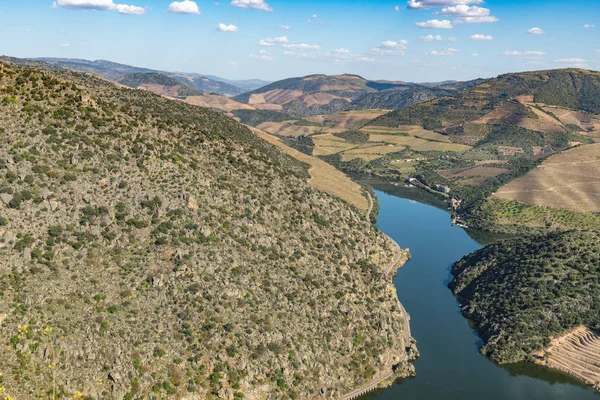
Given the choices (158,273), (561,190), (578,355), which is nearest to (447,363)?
(578,355)

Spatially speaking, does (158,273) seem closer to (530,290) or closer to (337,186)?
(530,290)

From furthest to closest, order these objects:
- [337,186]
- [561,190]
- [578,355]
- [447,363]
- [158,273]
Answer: [561,190], [337,186], [578,355], [447,363], [158,273]

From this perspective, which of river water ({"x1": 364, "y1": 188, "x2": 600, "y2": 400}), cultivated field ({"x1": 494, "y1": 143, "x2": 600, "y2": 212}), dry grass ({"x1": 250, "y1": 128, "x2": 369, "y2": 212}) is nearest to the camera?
river water ({"x1": 364, "y1": 188, "x2": 600, "y2": 400})

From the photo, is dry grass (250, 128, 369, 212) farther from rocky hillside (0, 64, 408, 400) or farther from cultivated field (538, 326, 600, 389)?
cultivated field (538, 326, 600, 389)

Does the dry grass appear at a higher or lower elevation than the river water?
higher

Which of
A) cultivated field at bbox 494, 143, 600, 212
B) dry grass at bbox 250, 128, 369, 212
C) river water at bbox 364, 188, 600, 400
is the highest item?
cultivated field at bbox 494, 143, 600, 212

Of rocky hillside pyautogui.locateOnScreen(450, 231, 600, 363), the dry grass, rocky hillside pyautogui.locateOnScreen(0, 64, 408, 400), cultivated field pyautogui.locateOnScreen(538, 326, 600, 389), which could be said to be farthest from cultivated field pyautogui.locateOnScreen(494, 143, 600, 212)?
rocky hillside pyautogui.locateOnScreen(0, 64, 408, 400)
